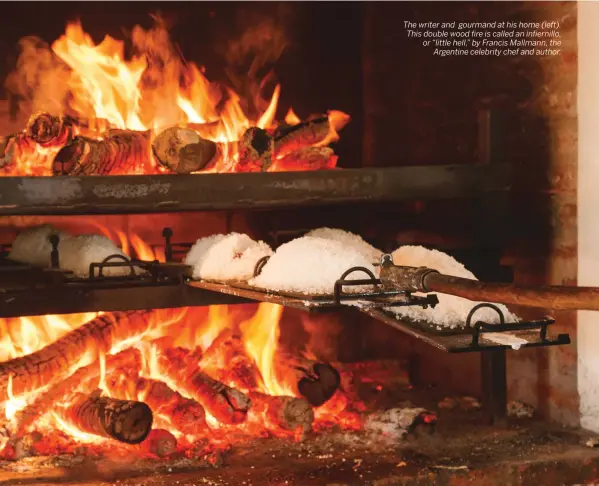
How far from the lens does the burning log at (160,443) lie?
10.2 ft

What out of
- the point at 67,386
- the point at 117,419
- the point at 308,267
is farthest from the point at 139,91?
the point at 308,267

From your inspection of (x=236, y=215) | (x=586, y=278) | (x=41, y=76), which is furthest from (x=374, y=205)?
(x=41, y=76)

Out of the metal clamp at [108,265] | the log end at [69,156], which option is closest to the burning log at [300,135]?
the log end at [69,156]

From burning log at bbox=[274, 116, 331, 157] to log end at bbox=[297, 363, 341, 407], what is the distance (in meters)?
0.94

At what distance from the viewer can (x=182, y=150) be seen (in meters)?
3.10

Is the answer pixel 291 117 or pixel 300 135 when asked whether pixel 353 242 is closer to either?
pixel 300 135

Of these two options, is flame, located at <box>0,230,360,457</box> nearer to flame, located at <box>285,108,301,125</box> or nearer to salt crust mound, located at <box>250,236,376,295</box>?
flame, located at <box>285,108,301,125</box>

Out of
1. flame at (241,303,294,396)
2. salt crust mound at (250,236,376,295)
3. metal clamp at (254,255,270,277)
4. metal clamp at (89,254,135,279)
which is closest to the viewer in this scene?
salt crust mound at (250,236,376,295)

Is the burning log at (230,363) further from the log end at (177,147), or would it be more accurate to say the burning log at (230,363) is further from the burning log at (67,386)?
the log end at (177,147)

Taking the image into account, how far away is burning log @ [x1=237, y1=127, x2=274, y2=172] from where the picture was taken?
3.35m

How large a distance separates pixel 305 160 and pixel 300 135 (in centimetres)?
11

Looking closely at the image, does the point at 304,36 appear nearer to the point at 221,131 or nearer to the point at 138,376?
the point at 221,131

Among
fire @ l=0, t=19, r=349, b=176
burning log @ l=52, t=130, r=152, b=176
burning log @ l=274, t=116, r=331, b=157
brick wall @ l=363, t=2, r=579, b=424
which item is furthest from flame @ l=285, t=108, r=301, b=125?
burning log @ l=52, t=130, r=152, b=176

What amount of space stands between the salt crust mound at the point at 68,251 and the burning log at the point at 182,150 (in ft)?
1.21
